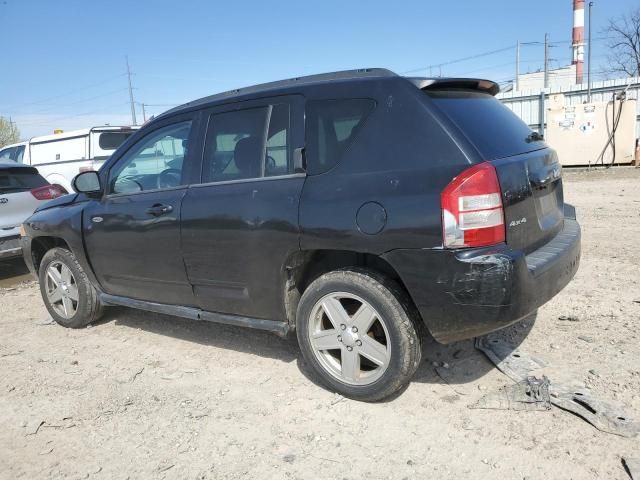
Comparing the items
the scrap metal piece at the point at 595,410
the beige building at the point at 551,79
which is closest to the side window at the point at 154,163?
the scrap metal piece at the point at 595,410

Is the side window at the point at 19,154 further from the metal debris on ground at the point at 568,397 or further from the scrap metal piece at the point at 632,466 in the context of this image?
the scrap metal piece at the point at 632,466

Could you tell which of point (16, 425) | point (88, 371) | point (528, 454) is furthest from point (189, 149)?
point (528, 454)

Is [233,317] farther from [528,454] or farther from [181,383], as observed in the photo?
[528,454]

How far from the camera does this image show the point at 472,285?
2697mm

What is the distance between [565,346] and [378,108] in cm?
220

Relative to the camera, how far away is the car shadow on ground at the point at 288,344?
11.5 feet

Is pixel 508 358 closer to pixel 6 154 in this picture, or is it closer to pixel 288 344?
pixel 288 344

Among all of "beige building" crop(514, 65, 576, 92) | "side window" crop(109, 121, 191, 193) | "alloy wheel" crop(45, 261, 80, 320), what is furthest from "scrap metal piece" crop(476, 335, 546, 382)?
"beige building" crop(514, 65, 576, 92)

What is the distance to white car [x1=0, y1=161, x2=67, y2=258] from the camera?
7211 millimetres

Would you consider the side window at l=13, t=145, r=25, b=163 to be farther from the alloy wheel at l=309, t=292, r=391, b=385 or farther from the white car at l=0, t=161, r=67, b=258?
the alloy wheel at l=309, t=292, r=391, b=385

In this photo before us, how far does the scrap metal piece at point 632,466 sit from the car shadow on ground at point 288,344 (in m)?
1.02

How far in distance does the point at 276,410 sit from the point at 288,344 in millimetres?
994

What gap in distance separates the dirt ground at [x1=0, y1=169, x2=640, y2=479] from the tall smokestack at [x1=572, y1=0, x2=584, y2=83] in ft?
153

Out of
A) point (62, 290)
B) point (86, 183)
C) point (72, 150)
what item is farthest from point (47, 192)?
point (86, 183)
